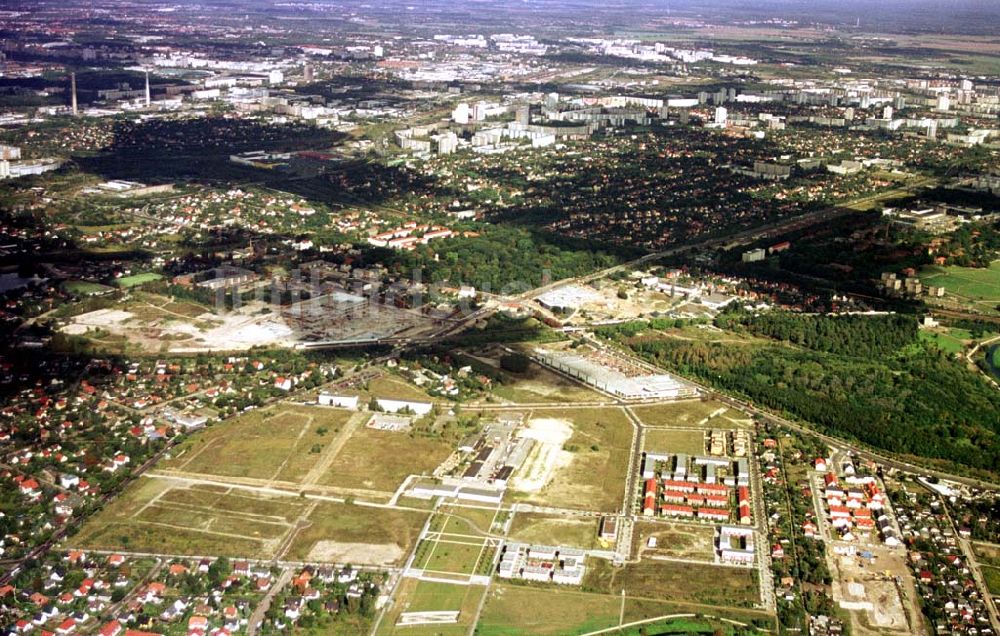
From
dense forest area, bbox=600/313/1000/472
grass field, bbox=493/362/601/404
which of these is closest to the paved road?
grass field, bbox=493/362/601/404

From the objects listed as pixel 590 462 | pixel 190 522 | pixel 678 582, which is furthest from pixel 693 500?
pixel 190 522

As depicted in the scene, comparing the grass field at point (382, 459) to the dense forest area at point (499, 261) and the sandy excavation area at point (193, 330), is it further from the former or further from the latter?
the dense forest area at point (499, 261)

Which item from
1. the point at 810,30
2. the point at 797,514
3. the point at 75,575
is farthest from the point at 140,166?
the point at 810,30

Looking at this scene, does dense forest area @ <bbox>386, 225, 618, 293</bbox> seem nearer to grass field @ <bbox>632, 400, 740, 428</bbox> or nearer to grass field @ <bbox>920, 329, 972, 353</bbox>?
grass field @ <bbox>632, 400, 740, 428</bbox>

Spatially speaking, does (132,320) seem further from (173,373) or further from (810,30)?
(810,30)

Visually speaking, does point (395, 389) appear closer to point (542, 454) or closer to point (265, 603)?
point (542, 454)
